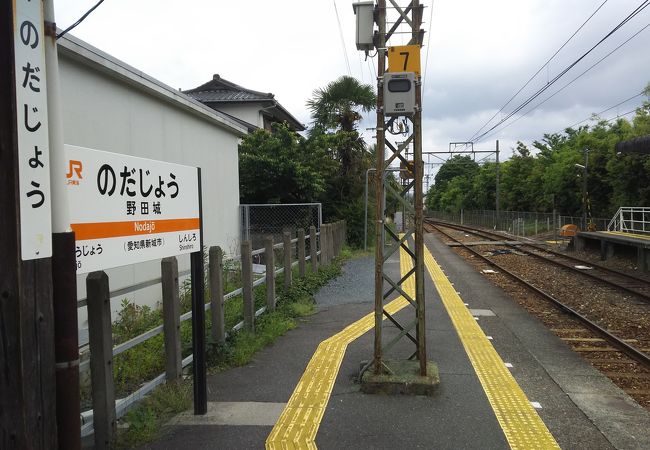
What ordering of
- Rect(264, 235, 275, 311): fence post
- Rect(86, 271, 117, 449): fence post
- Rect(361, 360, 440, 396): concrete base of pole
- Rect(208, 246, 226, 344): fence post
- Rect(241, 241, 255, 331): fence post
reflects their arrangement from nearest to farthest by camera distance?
Rect(86, 271, 117, 449): fence post → Rect(361, 360, 440, 396): concrete base of pole → Rect(208, 246, 226, 344): fence post → Rect(241, 241, 255, 331): fence post → Rect(264, 235, 275, 311): fence post

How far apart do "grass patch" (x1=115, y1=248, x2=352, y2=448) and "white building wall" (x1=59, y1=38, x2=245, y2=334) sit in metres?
0.71

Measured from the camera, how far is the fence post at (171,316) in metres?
4.35

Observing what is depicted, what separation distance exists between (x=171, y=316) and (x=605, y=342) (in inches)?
242

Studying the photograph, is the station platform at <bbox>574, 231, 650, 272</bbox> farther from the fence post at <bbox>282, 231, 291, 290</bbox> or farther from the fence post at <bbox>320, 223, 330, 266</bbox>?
the fence post at <bbox>282, 231, 291, 290</bbox>

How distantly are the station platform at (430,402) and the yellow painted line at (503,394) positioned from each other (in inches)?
0.5

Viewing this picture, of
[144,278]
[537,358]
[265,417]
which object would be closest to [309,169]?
[144,278]

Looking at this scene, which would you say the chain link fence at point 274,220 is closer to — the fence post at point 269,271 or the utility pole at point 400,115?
the fence post at point 269,271

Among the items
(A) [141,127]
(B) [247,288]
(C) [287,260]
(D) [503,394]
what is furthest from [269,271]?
(D) [503,394]

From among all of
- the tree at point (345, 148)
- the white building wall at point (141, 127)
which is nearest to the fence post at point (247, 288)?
the white building wall at point (141, 127)

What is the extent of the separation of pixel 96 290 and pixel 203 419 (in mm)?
1441

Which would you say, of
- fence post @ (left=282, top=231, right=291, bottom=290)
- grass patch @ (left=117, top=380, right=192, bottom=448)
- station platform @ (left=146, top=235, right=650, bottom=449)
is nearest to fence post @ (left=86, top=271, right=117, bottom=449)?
grass patch @ (left=117, top=380, right=192, bottom=448)

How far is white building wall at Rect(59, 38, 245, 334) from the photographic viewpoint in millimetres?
6398

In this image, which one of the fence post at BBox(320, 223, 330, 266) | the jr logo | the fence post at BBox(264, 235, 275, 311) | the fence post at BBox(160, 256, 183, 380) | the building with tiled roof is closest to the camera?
the jr logo

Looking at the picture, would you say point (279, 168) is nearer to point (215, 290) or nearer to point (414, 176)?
point (215, 290)
